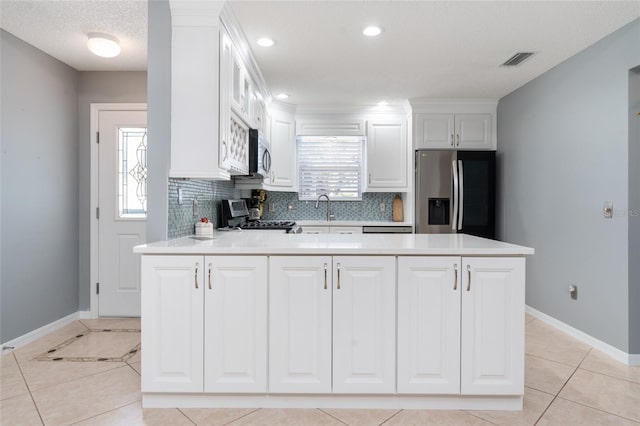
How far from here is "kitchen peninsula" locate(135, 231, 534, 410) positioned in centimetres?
205

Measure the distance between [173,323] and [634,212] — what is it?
3.20 meters

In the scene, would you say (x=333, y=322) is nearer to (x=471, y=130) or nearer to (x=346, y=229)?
(x=346, y=229)

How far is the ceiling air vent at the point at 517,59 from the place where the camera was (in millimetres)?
3316

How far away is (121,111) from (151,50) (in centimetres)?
171

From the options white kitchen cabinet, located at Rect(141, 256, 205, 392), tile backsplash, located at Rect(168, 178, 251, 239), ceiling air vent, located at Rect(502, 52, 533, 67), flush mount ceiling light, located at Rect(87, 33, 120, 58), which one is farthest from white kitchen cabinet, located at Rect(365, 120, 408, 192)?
white kitchen cabinet, located at Rect(141, 256, 205, 392)

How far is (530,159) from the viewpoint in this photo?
4.06 meters

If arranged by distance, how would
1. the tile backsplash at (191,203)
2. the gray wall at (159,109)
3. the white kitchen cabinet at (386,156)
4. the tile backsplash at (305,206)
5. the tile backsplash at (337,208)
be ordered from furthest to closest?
the tile backsplash at (337,208) → the white kitchen cabinet at (386,156) → the tile backsplash at (305,206) → the tile backsplash at (191,203) → the gray wall at (159,109)

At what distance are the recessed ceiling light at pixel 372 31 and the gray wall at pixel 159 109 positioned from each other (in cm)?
136

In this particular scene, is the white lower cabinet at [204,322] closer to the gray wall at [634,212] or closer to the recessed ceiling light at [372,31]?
the recessed ceiling light at [372,31]

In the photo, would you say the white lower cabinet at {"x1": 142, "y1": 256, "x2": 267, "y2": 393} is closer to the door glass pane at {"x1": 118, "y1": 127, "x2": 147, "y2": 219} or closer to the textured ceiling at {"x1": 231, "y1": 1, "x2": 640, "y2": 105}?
the textured ceiling at {"x1": 231, "y1": 1, "x2": 640, "y2": 105}

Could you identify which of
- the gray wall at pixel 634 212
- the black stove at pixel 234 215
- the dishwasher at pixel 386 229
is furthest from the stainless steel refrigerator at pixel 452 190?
the gray wall at pixel 634 212

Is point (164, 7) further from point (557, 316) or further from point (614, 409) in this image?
point (557, 316)

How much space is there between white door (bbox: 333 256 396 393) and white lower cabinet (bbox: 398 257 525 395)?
9 centimetres

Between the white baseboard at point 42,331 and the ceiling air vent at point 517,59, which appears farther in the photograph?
the ceiling air vent at point 517,59
